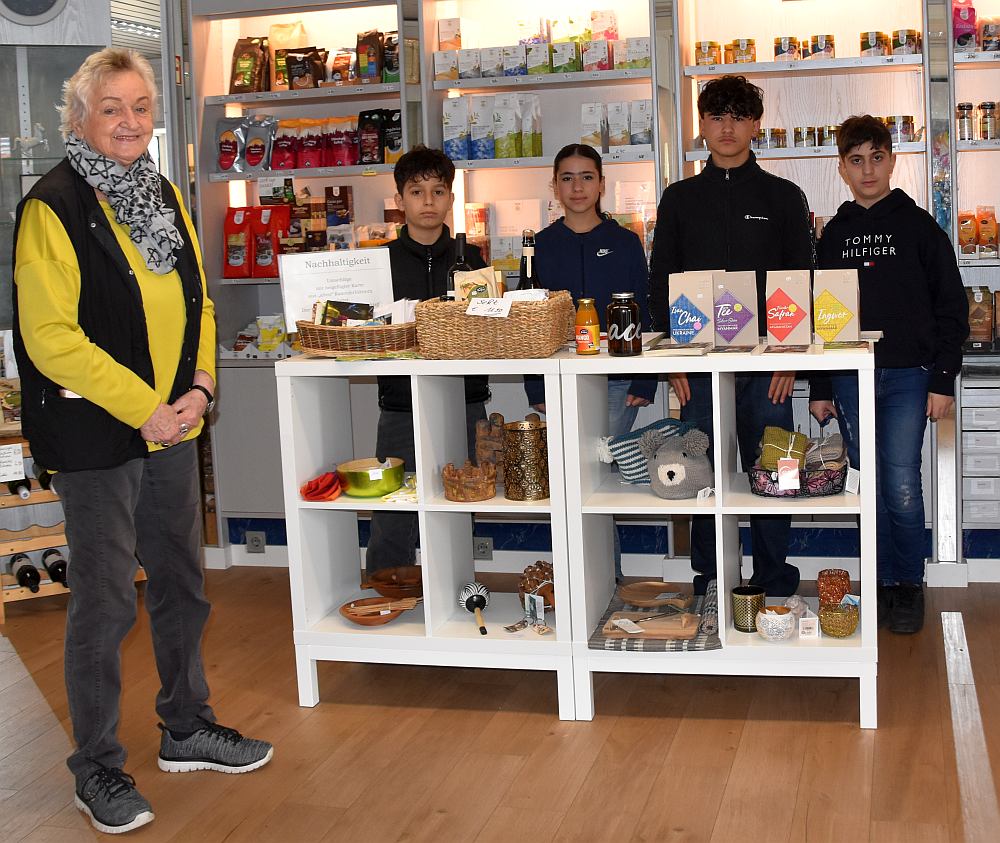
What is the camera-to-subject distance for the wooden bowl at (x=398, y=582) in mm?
3807

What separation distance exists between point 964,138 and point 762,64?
2.67 feet

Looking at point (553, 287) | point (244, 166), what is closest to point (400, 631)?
point (553, 287)

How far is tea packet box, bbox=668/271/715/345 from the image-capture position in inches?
133

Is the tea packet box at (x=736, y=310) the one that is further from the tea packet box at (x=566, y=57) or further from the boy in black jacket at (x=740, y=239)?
Result: the tea packet box at (x=566, y=57)

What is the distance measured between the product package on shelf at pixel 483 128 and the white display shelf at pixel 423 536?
1529 millimetres

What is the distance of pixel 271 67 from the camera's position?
17.4ft

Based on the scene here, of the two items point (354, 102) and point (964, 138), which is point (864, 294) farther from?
point (354, 102)

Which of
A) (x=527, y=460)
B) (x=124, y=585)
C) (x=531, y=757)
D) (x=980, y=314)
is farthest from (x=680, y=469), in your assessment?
(x=980, y=314)

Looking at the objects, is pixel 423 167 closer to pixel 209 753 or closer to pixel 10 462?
pixel 209 753

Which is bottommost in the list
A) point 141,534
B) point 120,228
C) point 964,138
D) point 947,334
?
point 141,534

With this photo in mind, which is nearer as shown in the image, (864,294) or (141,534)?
(141,534)

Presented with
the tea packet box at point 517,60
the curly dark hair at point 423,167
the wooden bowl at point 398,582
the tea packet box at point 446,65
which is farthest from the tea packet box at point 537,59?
the wooden bowl at point 398,582

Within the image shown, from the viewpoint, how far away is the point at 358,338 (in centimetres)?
349

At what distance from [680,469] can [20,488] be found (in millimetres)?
2694
